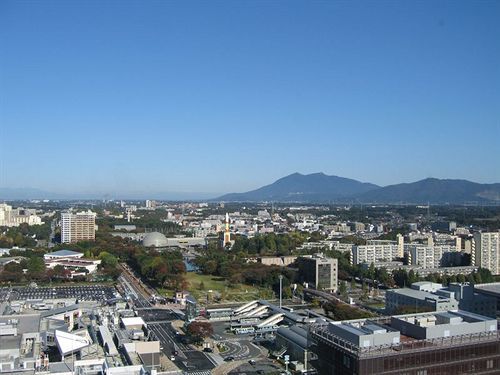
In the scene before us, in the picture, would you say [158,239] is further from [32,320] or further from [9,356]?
[9,356]

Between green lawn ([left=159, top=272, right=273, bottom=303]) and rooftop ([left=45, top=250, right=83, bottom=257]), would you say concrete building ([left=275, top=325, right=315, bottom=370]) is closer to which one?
green lawn ([left=159, top=272, right=273, bottom=303])

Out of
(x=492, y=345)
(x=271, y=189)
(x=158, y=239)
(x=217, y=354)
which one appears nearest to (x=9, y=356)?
(x=217, y=354)

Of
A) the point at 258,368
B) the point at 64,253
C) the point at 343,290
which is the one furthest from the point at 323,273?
the point at 64,253

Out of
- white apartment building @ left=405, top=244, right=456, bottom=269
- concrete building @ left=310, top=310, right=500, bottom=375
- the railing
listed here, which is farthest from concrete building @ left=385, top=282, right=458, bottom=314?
white apartment building @ left=405, top=244, right=456, bottom=269

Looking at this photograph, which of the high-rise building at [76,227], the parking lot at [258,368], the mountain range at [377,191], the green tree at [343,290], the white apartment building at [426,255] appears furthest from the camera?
the mountain range at [377,191]

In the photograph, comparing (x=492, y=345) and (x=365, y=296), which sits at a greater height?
(x=492, y=345)

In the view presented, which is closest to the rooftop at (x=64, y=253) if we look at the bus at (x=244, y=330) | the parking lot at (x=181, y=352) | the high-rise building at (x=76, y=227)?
the high-rise building at (x=76, y=227)

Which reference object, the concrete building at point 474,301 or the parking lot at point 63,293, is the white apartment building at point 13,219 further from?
the concrete building at point 474,301

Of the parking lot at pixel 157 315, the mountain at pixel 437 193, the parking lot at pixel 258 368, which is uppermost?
the mountain at pixel 437 193
